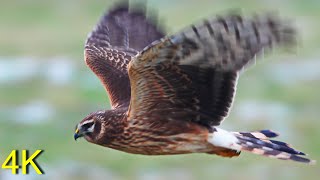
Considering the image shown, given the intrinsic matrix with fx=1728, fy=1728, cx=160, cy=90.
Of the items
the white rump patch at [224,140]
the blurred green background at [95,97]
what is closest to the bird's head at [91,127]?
the white rump patch at [224,140]

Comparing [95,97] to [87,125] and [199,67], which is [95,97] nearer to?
[87,125]

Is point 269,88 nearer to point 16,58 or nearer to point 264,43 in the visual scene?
point 16,58

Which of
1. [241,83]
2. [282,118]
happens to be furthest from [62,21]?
[282,118]

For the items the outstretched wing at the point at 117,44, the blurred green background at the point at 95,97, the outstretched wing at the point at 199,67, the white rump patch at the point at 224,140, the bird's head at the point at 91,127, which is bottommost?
the bird's head at the point at 91,127

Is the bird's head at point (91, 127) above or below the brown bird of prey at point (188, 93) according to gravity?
below

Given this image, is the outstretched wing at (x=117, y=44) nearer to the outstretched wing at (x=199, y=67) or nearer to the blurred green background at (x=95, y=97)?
the blurred green background at (x=95, y=97)

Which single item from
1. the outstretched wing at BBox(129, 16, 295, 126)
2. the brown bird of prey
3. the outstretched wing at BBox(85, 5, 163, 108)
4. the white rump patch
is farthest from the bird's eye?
the white rump patch

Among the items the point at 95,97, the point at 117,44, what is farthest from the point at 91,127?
the point at 95,97

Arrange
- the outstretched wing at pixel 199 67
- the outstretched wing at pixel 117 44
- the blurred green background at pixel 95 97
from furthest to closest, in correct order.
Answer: the blurred green background at pixel 95 97 → the outstretched wing at pixel 117 44 → the outstretched wing at pixel 199 67

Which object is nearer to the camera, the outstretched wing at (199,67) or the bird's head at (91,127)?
the outstretched wing at (199,67)

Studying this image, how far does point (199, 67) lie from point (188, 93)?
1.23 ft

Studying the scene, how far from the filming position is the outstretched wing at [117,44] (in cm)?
1370

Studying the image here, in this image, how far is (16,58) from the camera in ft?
89.3

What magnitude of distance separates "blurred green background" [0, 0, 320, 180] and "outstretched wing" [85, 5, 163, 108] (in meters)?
0.42
